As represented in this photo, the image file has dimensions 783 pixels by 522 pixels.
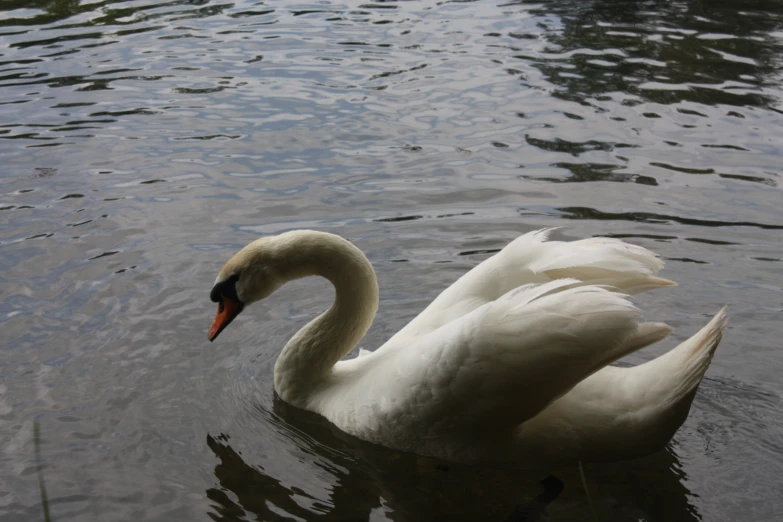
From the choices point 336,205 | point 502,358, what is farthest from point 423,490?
point 336,205

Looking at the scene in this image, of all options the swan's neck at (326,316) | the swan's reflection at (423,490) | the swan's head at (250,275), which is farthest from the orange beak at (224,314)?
the swan's reflection at (423,490)

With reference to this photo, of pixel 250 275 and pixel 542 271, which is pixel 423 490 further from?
pixel 250 275

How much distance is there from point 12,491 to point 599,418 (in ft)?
9.94

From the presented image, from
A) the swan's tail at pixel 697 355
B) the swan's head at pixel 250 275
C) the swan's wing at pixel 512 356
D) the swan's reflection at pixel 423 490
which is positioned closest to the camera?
the swan's wing at pixel 512 356

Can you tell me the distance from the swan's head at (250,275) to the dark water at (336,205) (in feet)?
2.14

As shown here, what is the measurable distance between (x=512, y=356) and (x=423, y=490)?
3.22ft

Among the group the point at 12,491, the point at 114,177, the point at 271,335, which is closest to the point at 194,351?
the point at 271,335

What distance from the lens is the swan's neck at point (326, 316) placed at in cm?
559

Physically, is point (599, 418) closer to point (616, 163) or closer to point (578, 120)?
point (616, 163)

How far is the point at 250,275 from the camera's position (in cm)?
560

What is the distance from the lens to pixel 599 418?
15.9 feet

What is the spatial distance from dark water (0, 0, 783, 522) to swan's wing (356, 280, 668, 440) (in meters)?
0.51

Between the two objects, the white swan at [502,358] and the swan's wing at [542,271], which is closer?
the white swan at [502,358]

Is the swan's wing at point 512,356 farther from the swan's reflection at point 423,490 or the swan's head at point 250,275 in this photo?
the swan's head at point 250,275
